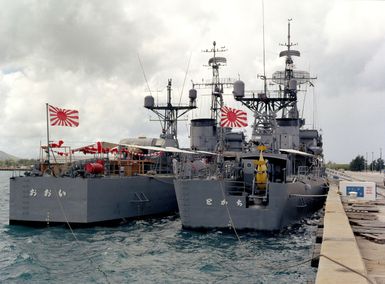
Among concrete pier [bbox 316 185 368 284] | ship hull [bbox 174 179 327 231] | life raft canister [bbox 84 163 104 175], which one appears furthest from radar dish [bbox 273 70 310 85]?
concrete pier [bbox 316 185 368 284]

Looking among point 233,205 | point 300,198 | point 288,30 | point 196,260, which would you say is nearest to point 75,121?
point 233,205

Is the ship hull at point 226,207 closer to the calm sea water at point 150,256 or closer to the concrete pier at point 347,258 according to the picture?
the calm sea water at point 150,256

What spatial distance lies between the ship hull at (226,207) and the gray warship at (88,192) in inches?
154

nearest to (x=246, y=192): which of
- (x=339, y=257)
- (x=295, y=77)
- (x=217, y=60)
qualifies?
(x=339, y=257)

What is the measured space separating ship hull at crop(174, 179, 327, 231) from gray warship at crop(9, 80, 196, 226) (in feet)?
12.9

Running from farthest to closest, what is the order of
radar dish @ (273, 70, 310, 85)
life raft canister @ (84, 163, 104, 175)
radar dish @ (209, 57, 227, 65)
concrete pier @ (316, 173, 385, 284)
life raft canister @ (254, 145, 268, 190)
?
radar dish @ (273, 70, 310, 85) → radar dish @ (209, 57, 227, 65) → life raft canister @ (84, 163, 104, 175) → life raft canister @ (254, 145, 268, 190) → concrete pier @ (316, 173, 385, 284)

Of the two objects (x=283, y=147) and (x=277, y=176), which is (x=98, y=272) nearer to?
(x=277, y=176)

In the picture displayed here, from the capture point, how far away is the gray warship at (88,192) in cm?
1953

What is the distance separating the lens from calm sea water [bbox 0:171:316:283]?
12.1 meters

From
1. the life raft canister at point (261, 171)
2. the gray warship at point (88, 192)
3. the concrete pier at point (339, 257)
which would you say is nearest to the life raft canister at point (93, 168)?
the gray warship at point (88, 192)

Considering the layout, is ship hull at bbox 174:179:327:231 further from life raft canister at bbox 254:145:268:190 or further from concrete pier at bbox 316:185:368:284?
concrete pier at bbox 316:185:368:284

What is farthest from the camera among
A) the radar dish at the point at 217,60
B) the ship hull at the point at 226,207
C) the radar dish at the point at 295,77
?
the radar dish at the point at 295,77

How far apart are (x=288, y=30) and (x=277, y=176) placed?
15.4m

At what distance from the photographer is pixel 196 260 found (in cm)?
1388
